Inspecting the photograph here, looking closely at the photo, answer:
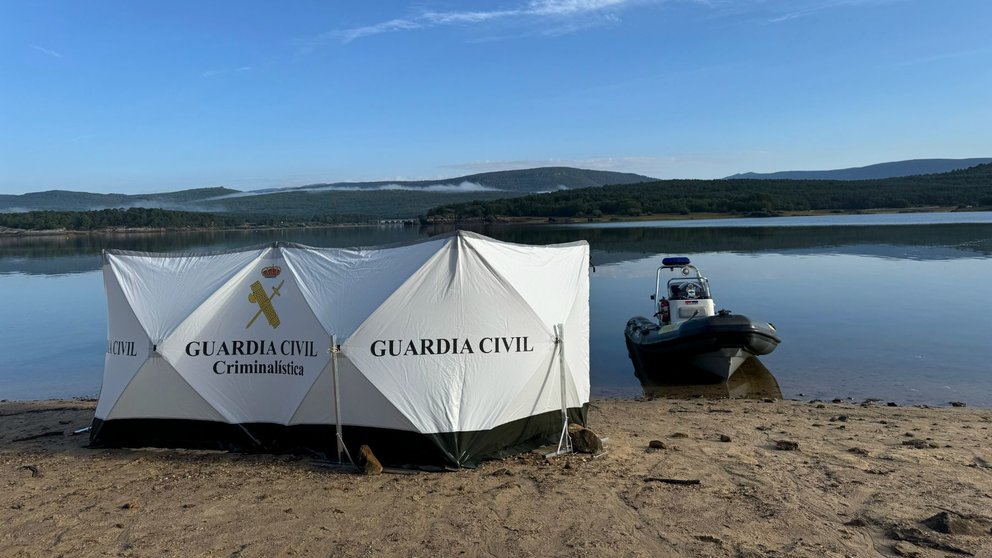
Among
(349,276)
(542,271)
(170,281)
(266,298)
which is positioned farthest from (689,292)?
(170,281)

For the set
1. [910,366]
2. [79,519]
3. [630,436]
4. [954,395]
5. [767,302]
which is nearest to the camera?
[79,519]

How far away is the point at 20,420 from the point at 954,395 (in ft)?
50.1

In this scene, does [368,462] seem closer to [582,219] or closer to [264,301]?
[264,301]

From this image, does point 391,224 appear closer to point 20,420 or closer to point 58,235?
point 58,235

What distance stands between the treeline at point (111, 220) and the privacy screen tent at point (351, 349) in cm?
13438

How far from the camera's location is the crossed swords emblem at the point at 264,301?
26.4 feet

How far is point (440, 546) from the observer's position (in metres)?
5.41

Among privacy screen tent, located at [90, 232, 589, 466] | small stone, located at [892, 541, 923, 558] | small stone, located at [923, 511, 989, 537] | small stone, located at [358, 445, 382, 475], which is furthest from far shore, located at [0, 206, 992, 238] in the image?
small stone, located at [892, 541, 923, 558]

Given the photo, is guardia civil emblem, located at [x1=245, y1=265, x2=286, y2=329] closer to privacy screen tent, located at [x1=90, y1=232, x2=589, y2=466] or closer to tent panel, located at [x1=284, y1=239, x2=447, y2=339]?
privacy screen tent, located at [x1=90, y1=232, x2=589, y2=466]

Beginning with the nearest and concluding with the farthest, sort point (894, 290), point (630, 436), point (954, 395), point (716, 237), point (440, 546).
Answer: point (440, 546) < point (630, 436) < point (954, 395) < point (894, 290) < point (716, 237)

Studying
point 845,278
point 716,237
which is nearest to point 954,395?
point 845,278

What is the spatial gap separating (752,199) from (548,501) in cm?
12005

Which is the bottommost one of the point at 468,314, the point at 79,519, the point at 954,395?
the point at 954,395

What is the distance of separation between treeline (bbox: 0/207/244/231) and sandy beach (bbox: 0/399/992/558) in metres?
135
